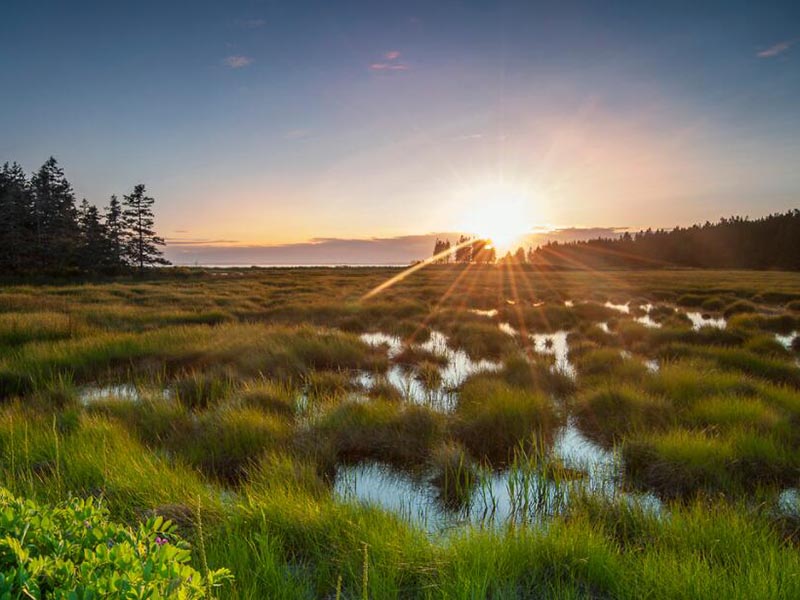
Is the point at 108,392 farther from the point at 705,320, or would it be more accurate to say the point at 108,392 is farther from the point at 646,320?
the point at 705,320

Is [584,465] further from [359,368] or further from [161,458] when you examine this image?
[359,368]

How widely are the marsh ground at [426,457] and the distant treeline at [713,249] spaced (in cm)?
9258

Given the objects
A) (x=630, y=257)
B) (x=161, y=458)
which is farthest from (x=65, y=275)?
(x=630, y=257)

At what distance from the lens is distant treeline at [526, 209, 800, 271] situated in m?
96.5

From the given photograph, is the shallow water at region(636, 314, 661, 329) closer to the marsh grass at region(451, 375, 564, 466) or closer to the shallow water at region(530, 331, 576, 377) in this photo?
the shallow water at region(530, 331, 576, 377)

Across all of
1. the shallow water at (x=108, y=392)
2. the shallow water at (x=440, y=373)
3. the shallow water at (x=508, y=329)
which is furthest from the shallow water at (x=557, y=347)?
the shallow water at (x=108, y=392)

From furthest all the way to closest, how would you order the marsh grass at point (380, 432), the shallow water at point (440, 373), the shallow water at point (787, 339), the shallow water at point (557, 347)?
the shallow water at point (787, 339), the shallow water at point (557, 347), the shallow water at point (440, 373), the marsh grass at point (380, 432)

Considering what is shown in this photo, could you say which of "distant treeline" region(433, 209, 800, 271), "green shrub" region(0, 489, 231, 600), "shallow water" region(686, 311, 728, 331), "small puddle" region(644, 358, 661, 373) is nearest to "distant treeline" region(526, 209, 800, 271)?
"distant treeline" region(433, 209, 800, 271)

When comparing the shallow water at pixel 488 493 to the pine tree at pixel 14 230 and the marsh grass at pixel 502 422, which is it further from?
the pine tree at pixel 14 230

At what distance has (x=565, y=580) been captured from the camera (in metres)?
3.11

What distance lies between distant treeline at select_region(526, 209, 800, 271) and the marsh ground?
304 feet

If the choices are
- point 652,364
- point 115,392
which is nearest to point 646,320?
point 652,364

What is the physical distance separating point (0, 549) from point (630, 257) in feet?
500

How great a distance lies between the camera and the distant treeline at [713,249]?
96.5m
